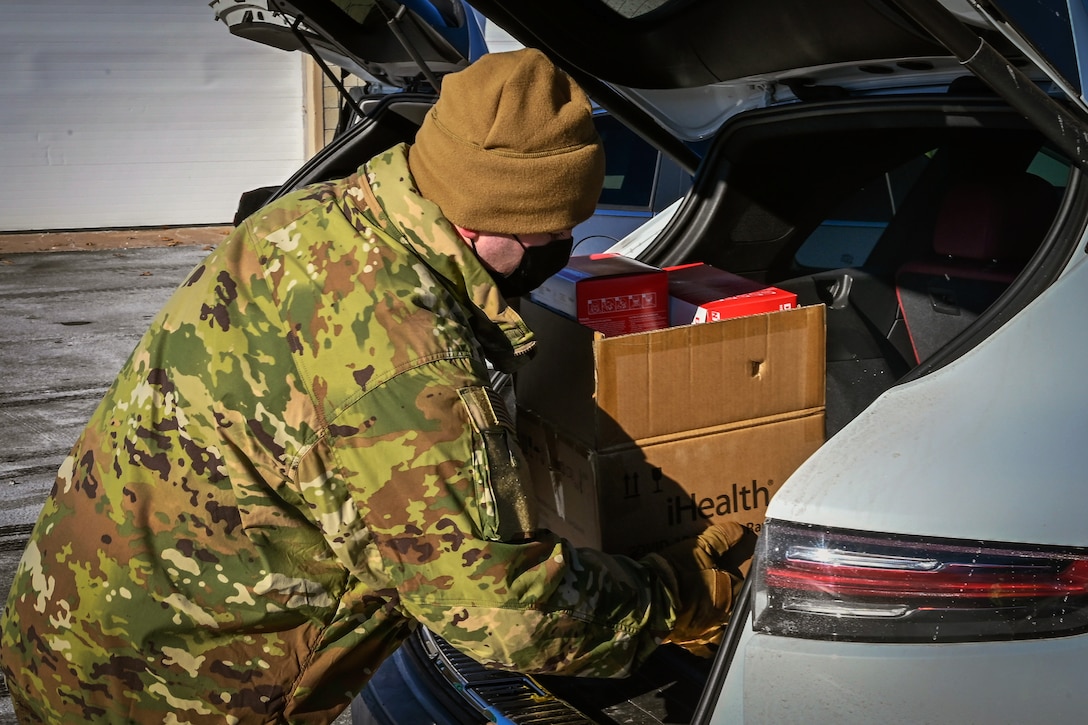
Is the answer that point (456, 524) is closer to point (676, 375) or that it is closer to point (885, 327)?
point (676, 375)

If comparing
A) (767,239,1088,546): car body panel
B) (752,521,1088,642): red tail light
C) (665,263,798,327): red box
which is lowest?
(752,521,1088,642): red tail light

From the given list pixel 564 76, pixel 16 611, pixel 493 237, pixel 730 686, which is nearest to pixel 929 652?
pixel 730 686

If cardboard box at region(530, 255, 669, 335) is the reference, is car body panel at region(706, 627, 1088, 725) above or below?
below

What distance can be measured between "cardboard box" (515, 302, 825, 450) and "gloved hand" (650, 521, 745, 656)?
21 centimetres

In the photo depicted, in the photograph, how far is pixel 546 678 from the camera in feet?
6.99

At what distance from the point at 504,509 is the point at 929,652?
58 cm

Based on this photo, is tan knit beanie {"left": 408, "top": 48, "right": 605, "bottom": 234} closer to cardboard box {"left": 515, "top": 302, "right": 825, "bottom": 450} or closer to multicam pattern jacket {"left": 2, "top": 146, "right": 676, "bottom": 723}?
multicam pattern jacket {"left": 2, "top": 146, "right": 676, "bottom": 723}

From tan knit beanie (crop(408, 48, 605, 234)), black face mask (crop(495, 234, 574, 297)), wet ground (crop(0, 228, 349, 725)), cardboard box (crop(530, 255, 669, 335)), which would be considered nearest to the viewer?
tan knit beanie (crop(408, 48, 605, 234))

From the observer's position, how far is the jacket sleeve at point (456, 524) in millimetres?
1484

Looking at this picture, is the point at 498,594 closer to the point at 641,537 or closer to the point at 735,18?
the point at 641,537

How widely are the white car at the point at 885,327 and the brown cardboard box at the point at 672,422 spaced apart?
0.33m

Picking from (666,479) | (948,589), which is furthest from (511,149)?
(948,589)

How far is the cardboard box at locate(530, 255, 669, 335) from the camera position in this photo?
2137 mm

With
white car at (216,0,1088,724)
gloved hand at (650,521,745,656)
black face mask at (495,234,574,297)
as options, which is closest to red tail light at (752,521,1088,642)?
white car at (216,0,1088,724)
